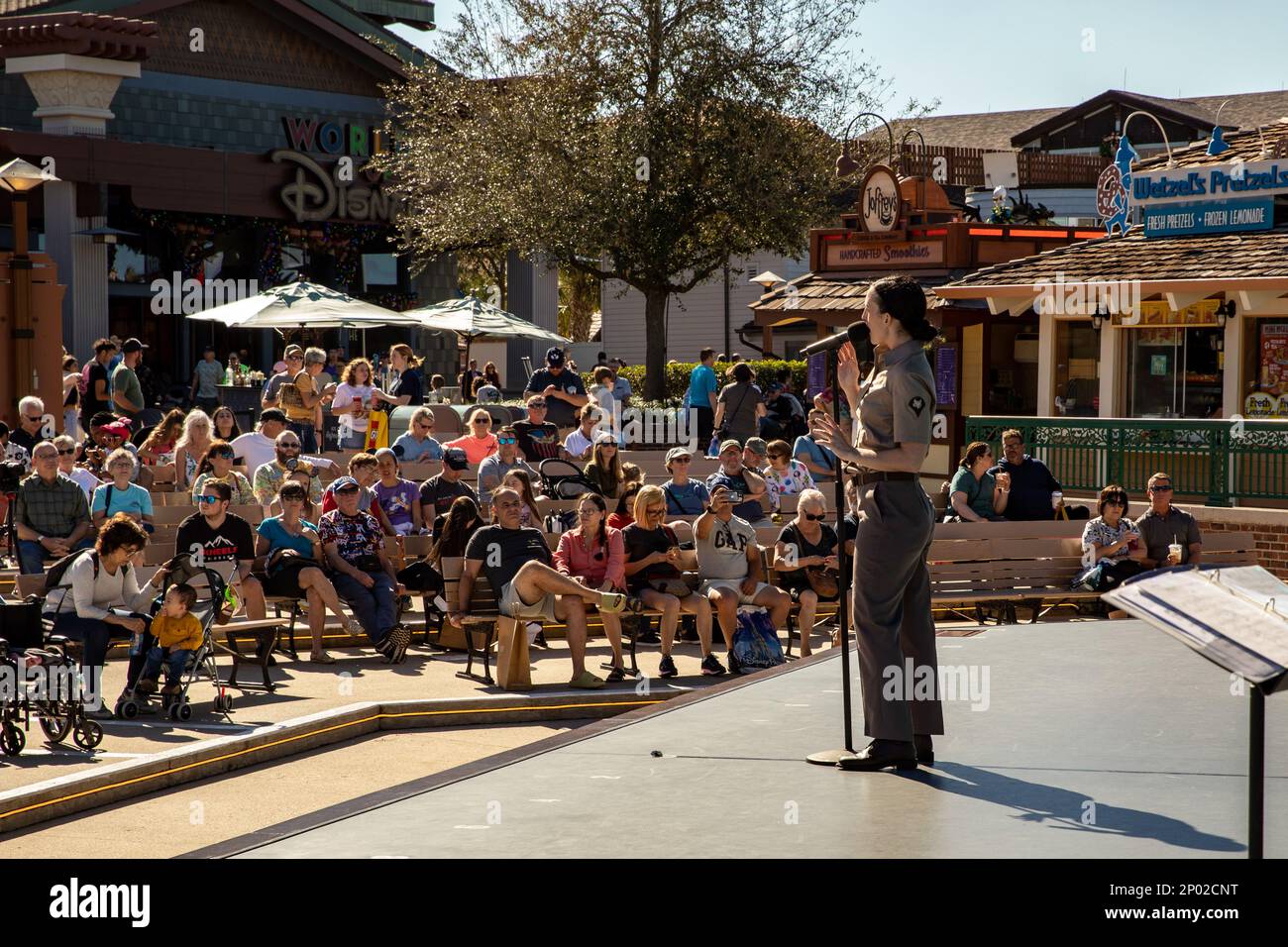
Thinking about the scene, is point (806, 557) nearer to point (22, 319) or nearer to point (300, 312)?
point (22, 319)

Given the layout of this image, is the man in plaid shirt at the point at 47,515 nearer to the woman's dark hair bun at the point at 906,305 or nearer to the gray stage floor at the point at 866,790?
the gray stage floor at the point at 866,790

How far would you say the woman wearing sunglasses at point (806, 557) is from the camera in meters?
13.2

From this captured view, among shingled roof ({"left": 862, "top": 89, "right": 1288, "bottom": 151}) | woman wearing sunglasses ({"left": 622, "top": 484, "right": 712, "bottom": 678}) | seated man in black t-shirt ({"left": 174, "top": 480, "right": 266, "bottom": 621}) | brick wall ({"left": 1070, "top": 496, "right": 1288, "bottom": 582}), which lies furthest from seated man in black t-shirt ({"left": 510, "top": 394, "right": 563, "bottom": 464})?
shingled roof ({"left": 862, "top": 89, "right": 1288, "bottom": 151})

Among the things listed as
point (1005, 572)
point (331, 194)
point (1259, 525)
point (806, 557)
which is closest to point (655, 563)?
point (806, 557)

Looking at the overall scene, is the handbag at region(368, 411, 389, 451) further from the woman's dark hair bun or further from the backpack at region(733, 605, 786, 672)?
the woman's dark hair bun

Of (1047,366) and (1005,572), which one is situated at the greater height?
(1047,366)

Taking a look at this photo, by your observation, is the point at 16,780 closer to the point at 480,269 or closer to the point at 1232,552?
the point at 1232,552

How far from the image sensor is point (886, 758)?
274 inches

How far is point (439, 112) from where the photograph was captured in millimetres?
33750

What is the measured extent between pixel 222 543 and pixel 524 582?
236 centimetres

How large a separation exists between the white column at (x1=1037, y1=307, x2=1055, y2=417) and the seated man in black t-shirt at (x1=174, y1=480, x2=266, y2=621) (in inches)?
488

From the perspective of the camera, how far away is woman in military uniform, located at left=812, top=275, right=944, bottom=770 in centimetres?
669

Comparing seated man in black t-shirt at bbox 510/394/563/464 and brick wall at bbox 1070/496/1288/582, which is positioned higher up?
seated man in black t-shirt at bbox 510/394/563/464

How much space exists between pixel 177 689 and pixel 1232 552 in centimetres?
960
